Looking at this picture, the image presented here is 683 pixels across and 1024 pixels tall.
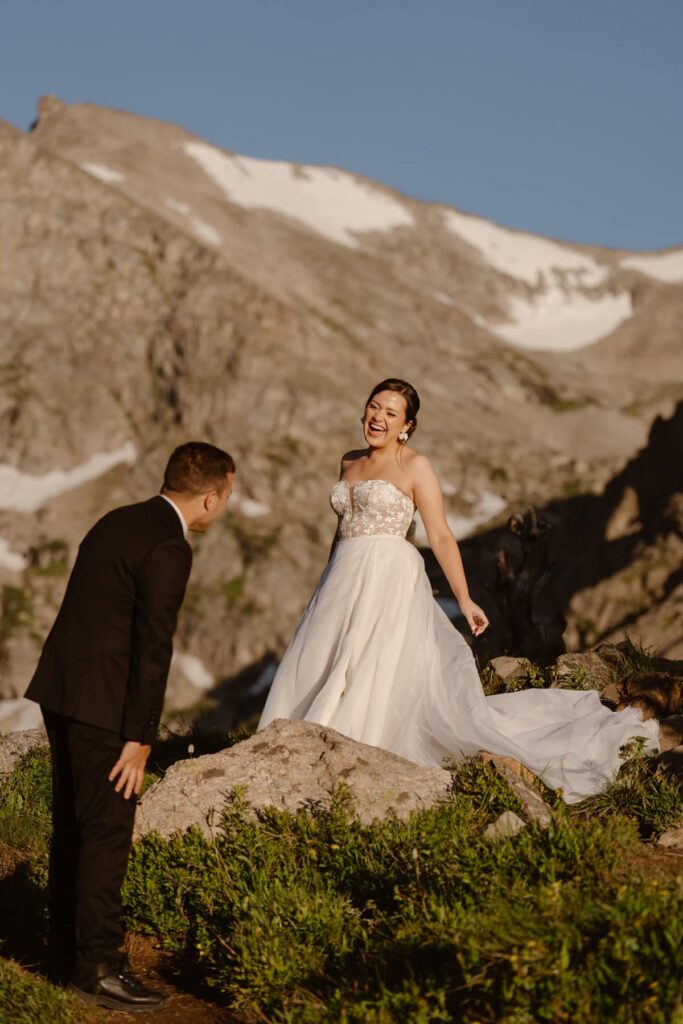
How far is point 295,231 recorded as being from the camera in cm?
14200

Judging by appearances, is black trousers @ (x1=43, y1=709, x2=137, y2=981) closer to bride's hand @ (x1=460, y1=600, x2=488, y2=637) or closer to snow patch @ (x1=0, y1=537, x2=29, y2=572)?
bride's hand @ (x1=460, y1=600, x2=488, y2=637)

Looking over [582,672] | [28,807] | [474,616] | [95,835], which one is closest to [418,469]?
[474,616]

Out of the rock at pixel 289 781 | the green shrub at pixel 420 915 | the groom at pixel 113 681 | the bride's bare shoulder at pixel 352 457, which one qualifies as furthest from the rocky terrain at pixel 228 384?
the groom at pixel 113 681

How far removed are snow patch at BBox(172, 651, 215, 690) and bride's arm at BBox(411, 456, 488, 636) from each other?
74.7 metres

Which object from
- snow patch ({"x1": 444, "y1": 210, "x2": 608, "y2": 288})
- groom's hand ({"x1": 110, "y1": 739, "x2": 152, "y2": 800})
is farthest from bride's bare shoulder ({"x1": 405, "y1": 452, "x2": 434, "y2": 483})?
snow patch ({"x1": 444, "y1": 210, "x2": 608, "y2": 288})

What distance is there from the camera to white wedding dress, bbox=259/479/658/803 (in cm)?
980

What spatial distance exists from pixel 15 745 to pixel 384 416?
20.3 feet

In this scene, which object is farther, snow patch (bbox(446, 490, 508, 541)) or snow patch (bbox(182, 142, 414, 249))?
snow patch (bbox(182, 142, 414, 249))

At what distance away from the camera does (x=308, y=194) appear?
175m

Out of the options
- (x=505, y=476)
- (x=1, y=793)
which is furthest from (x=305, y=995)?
(x=505, y=476)

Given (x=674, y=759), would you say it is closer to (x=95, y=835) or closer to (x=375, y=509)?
(x=375, y=509)

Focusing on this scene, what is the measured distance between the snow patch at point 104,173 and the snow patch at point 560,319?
184 ft

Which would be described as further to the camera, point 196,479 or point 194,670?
point 194,670

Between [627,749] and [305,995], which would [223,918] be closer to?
[305,995]
